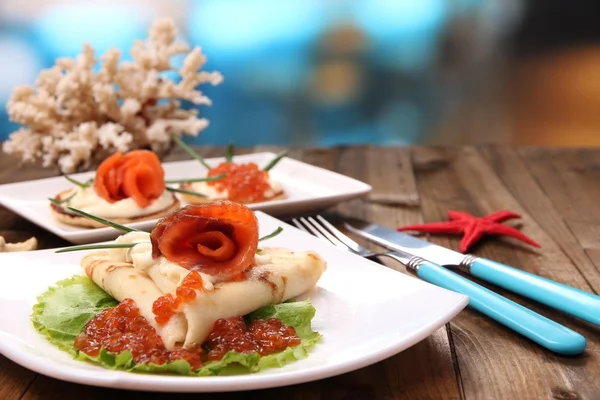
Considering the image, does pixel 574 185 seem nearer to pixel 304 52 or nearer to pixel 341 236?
pixel 341 236

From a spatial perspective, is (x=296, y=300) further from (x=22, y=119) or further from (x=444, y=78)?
(x=444, y=78)

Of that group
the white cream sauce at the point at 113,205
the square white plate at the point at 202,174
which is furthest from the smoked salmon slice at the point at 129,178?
the square white plate at the point at 202,174

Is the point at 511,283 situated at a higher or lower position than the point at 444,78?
higher

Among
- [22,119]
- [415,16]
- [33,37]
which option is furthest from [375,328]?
[33,37]

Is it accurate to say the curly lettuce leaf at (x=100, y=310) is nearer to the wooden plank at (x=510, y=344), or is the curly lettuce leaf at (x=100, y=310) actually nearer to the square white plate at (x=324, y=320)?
the square white plate at (x=324, y=320)

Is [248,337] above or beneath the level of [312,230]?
above

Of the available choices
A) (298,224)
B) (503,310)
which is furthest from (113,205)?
(503,310)
